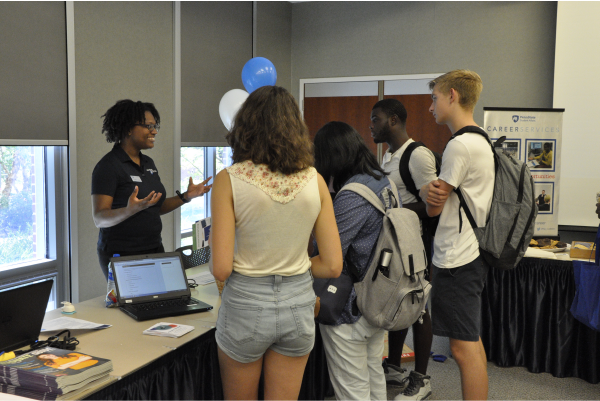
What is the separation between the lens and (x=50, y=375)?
1288 millimetres

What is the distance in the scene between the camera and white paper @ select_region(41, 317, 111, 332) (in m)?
1.77

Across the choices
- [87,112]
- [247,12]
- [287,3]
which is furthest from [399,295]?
[287,3]

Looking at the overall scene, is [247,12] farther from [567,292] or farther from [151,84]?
[567,292]

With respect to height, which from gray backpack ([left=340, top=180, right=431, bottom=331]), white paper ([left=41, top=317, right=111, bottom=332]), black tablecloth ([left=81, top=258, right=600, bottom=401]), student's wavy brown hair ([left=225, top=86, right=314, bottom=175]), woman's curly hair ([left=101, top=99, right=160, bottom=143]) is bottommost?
black tablecloth ([left=81, top=258, right=600, bottom=401])

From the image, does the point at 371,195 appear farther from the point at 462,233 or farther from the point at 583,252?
the point at 583,252

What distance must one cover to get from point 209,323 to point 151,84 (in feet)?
8.45

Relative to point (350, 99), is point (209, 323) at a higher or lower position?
lower

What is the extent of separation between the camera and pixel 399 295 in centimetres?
180

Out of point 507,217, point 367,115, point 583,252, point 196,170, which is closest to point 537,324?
point 583,252

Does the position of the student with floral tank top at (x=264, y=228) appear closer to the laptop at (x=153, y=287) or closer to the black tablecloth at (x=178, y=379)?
the black tablecloth at (x=178, y=379)

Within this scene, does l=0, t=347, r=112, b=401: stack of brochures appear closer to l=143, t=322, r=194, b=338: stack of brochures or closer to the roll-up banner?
l=143, t=322, r=194, b=338: stack of brochures

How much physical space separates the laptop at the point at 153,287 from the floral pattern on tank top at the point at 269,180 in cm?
83

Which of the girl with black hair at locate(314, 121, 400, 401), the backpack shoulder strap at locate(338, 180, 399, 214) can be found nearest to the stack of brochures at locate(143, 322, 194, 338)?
the girl with black hair at locate(314, 121, 400, 401)

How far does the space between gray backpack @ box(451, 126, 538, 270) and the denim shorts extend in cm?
88
